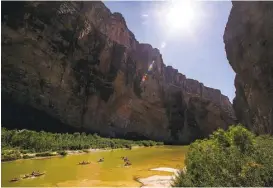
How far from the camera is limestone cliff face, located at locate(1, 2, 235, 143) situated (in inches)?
2283

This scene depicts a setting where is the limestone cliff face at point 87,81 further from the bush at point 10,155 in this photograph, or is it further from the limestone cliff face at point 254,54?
the limestone cliff face at point 254,54

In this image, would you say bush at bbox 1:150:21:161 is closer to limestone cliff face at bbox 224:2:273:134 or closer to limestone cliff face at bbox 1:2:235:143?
limestone cliff face at bbox 1:2:235:143

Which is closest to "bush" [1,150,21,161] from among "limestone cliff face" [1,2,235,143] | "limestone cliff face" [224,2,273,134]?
"limestone cliff face" [1,2,235,143]

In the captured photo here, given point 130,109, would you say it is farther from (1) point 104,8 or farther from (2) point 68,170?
(2) point 68,170

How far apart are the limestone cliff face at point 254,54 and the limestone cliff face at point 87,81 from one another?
31754 mm

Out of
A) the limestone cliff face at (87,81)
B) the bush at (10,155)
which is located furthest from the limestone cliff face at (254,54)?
the limestone cliff face at (87,81)

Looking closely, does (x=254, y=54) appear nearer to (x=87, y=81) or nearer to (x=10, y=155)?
(x=10, y=155)

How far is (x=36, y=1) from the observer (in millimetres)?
59344

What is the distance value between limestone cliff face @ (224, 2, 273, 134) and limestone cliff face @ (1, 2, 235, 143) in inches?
1250

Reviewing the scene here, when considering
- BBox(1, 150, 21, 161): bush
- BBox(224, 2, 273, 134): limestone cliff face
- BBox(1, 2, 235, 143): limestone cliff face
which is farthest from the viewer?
BBox(1, 2, 235, 143): limestone cliff face

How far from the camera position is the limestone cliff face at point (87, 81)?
5800 centimetres

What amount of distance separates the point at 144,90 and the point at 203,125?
957 inches

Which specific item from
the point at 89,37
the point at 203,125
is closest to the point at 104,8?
the point at 89,37

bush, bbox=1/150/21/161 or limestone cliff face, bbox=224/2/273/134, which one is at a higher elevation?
limestone cliff face, bbox=224/2/273/134
